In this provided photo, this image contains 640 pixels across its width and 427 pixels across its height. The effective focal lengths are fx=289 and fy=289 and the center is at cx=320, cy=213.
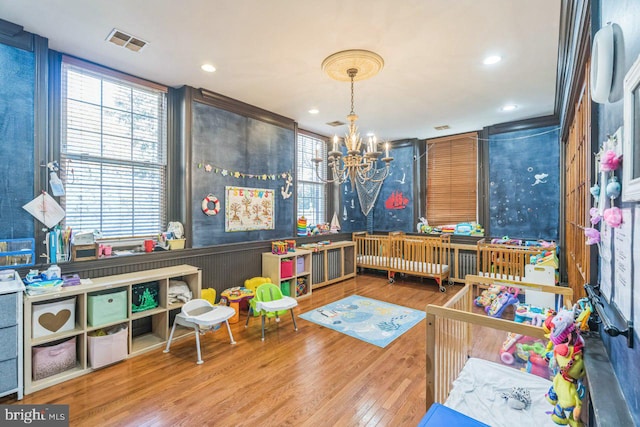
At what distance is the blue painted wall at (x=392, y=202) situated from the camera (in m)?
5.71

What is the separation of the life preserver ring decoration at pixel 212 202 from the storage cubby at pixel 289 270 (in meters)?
0.95

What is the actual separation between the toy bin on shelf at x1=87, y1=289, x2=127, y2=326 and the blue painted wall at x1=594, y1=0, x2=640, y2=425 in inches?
119

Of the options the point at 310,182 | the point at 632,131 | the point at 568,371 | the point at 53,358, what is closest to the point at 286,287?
the point at 310,182

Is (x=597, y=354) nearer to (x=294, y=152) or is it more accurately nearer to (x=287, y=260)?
(x=287, y=260)

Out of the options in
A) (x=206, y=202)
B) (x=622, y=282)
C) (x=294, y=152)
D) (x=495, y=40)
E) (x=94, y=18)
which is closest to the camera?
(x=622, y=282)

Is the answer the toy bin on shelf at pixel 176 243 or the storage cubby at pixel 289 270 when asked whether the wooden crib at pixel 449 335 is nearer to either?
the storage cubby at pixel 289 270

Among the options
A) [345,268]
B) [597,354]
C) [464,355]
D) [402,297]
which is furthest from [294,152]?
[597,354]

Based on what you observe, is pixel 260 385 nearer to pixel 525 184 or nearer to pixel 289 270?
pixel 289 270

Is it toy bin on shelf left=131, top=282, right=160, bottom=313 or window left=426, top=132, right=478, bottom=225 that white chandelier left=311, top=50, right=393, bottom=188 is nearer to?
toy bin on shelf left=131, top=282, right=160, bottom=313

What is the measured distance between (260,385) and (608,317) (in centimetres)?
204

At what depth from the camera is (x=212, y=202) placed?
3543 mm

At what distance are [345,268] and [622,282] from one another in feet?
15.1

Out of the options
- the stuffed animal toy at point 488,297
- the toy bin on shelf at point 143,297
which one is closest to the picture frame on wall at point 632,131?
the toy bin on shelf at point 143,297

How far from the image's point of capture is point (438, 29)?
221 centimetres
